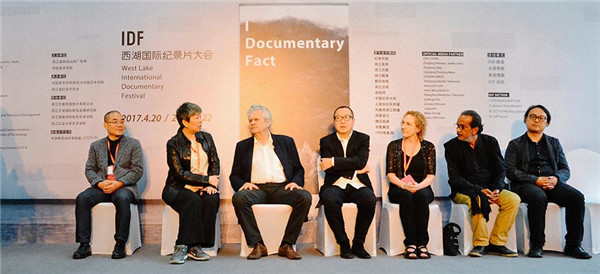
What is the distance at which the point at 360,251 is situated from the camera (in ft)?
12.1

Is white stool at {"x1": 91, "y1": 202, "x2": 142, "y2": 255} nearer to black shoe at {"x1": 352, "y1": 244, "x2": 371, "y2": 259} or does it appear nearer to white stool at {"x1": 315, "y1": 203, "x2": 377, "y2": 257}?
white stool at {"x1": 315, "y1": 203, "x2": 377, "y2": 257}

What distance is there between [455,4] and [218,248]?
3.28 metres

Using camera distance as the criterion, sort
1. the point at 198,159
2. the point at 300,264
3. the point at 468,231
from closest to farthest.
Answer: the point at 300,264, the point at 468,231, the point at 198,159

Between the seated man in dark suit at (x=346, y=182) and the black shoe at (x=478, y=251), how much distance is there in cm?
83

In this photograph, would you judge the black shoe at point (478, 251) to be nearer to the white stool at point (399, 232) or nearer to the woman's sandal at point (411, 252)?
the white stool at point (399, 232)

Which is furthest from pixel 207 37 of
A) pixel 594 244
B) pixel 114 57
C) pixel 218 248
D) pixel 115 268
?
pixel 594 244

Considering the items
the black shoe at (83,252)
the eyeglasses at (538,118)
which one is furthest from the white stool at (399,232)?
the black shoe at (83,252)

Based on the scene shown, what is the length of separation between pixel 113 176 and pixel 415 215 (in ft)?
8.58

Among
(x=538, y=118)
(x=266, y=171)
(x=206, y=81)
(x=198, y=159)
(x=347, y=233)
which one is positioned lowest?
(x=347, y=233)

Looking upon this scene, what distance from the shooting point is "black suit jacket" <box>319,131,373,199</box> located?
401 centimetres

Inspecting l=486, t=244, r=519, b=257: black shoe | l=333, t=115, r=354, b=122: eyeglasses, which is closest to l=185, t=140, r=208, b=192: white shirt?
l=333, t=115, r=354, b=122: eyeglasses

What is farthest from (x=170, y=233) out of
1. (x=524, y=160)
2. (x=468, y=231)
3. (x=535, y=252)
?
(x=524, y=160)

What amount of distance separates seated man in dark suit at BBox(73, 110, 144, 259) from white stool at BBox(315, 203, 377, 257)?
1.60 metres

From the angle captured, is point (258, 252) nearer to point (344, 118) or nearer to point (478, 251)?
point (344, 118)
